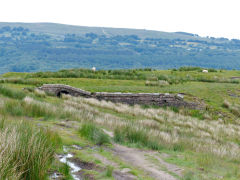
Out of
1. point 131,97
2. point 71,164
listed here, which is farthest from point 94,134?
Answer: point 131,97

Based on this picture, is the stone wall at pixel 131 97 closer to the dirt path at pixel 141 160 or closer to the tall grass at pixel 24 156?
the dirt path at pixel 141 160

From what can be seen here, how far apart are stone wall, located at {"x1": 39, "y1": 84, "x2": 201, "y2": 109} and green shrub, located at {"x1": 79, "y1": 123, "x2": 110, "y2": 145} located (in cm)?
1208

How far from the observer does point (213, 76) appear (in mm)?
32000

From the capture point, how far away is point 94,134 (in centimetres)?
976

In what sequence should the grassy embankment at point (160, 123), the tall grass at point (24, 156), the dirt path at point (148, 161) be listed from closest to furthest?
the tall grass at point (24, 156) → the dirt path at point (148, 161) → the grassy embankment at point (160, 123)

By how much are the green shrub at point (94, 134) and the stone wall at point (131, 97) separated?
12078 mm

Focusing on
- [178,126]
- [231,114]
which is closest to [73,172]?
[178,126]

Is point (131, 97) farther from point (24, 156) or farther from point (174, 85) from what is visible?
point (24, 156)

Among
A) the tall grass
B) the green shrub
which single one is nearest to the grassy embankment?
the green shrub

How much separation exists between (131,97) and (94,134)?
43.4 feet

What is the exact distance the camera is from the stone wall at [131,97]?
22.3m

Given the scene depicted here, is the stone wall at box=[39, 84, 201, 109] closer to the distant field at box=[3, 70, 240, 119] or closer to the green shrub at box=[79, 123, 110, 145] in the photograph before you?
the distant field at box=[3, 70, 240, 119]

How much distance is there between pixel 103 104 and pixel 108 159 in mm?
12104

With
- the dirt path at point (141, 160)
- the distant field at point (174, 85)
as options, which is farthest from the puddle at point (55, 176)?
the distant field at point (174, 85)
